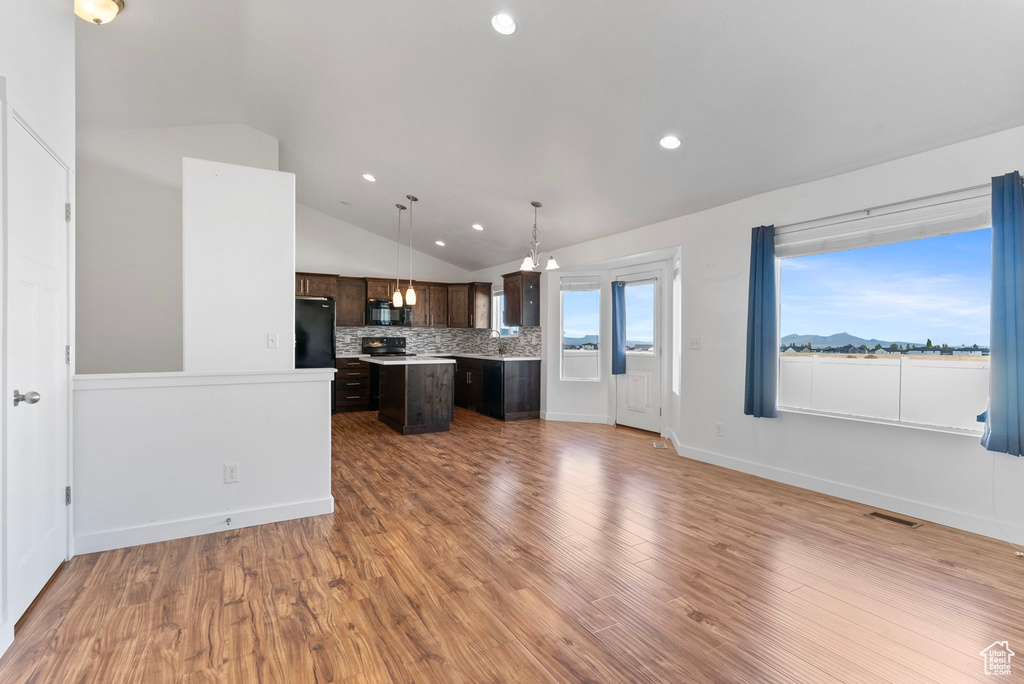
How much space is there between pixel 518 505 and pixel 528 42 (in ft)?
10.2

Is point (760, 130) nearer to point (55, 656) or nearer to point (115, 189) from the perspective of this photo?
point (55, 656)

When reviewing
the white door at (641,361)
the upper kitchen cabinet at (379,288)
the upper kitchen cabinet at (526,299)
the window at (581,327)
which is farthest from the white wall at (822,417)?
the upper kitchen cabinet at (379,288)

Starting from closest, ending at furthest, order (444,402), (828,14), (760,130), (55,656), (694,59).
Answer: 1. (55,656)
2. (828,14)
3. (694,59)
4. (760,130)
5. (444,402)

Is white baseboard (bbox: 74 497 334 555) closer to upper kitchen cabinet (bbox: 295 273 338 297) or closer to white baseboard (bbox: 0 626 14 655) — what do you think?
white baseboard (bbox: 0 626 14 655)

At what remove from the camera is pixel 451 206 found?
5.97 metres

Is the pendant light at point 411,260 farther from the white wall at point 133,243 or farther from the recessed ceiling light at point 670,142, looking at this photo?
the recessed ceiling light at point 670,142

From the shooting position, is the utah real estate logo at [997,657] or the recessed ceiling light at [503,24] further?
the recessed ceiling light at [503,24]

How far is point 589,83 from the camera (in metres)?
3.09

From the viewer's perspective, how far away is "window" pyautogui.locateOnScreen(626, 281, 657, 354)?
6.04 metres

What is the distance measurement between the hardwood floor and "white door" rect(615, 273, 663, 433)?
8.23 feet

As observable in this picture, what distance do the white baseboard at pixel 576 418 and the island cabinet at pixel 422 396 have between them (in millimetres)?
1565

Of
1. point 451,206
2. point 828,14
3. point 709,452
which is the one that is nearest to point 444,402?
point 451,206

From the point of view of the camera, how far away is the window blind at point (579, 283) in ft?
21.7

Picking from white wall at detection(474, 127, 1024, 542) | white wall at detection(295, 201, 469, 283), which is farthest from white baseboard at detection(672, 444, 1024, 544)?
white wall at detection(295, 201, 469, 283)
